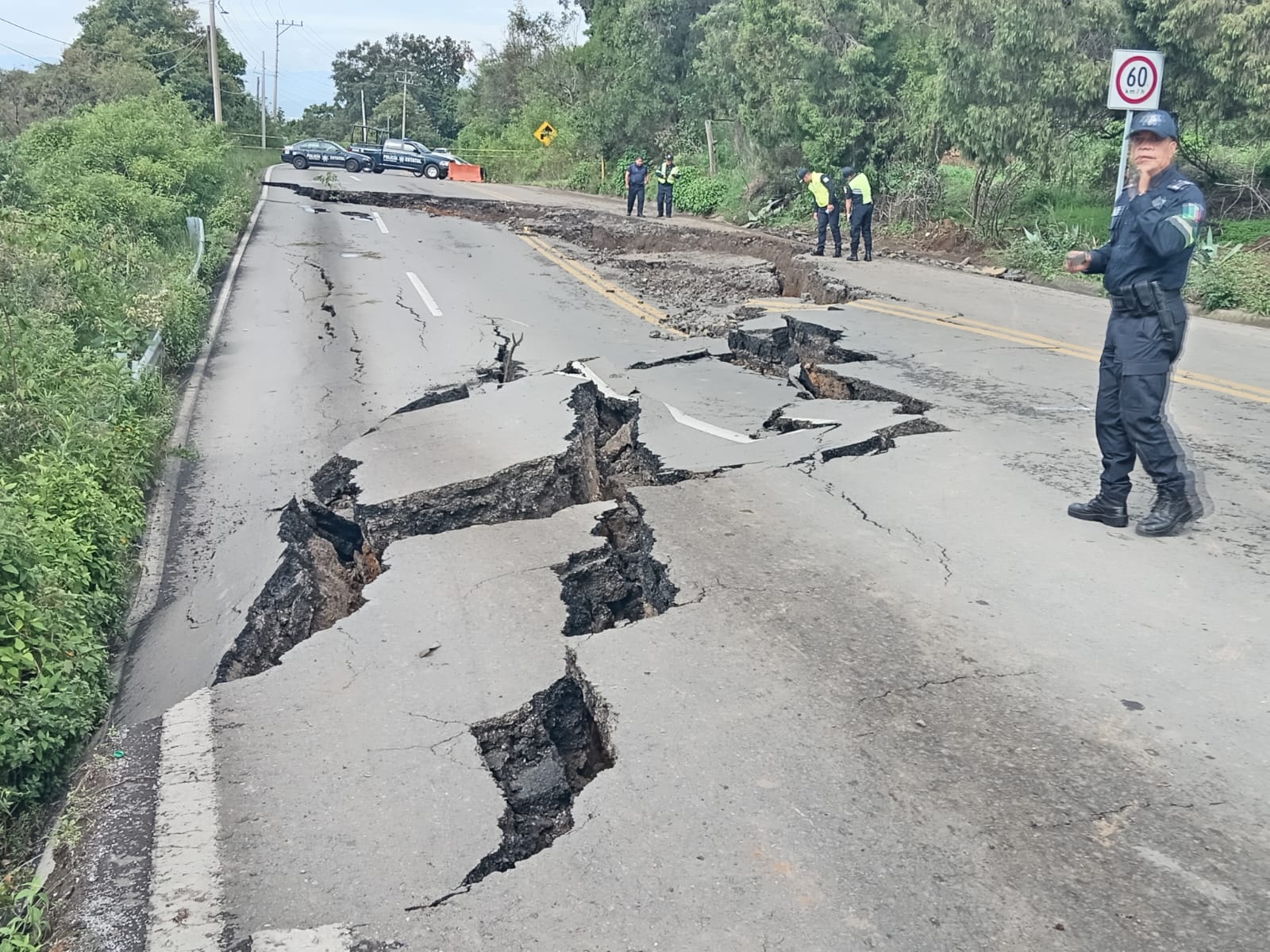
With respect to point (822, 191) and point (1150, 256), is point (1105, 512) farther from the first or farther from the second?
point (822, 191)

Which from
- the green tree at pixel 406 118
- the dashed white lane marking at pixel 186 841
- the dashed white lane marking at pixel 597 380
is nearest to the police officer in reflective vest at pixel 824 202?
the dashed white lane marking at pixel 597 380

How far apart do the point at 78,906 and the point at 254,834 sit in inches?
19.9

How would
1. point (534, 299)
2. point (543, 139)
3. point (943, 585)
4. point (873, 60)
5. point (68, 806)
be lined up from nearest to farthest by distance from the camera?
point (68, 806), point (943, 585), point (534, 299), point (873, 60), point (543, 139)

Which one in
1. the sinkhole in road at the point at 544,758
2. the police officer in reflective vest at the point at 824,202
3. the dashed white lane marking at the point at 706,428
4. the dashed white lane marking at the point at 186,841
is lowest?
the dashed white lane marking at the point at 186,841

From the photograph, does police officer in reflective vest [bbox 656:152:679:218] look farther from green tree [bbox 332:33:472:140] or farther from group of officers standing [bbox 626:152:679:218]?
green tree [bbox 332:33:472:140]

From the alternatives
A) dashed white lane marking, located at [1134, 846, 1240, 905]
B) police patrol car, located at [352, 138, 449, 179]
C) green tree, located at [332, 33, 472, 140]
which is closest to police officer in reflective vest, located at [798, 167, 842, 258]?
dashed white lane marking, located at [1134, 846, 1240, 905]

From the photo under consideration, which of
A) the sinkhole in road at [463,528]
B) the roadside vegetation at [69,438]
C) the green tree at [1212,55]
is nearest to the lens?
the roadside vegetation at [69,438]

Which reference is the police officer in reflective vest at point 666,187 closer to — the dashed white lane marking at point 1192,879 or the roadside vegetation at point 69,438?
the roadside vegetation at point 69,438

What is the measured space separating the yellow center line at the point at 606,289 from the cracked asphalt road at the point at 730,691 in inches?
188

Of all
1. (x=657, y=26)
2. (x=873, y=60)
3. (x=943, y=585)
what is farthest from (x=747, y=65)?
(x=943, y=585)

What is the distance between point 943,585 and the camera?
5.16 metres

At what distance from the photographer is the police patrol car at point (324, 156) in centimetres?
4538

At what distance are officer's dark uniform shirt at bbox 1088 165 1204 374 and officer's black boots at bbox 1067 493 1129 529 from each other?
763mm

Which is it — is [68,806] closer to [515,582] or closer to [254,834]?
[254,834]
